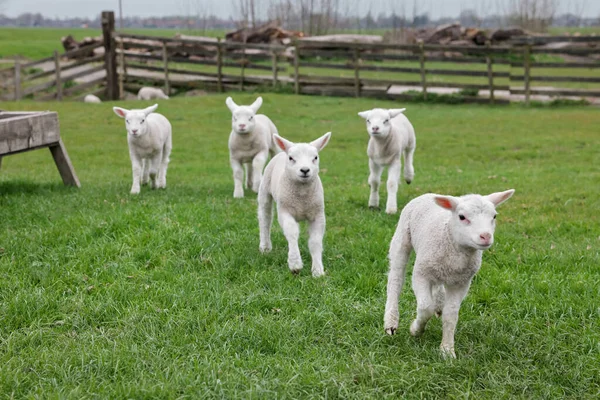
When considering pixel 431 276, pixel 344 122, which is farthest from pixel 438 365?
pixel 344 122

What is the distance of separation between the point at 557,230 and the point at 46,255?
532cm

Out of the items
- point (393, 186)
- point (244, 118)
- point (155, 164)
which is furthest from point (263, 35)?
point (393, 186)

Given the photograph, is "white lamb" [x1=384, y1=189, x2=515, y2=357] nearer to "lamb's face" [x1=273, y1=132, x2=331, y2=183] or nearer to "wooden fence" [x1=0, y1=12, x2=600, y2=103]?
"lamb's face" [x1=273, y1=132, x2=331, y2=183]

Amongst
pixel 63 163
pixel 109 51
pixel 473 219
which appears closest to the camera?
pixel 473 219

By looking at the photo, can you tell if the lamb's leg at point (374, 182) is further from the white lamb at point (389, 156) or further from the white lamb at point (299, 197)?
the white lamb at point (299, 197)

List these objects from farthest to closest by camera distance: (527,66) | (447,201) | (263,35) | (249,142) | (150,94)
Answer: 1. (263,35)
2. (150,94)
3. (527,66)
4. (249,142)
5. (447,201)

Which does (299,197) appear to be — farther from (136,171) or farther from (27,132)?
(27,132)

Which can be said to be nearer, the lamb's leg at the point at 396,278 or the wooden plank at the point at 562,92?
the lamb's leg at the point at 396,278

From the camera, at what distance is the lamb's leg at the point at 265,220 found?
648 cm

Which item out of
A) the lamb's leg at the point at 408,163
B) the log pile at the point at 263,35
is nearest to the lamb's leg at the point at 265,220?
the lamb's leg at the point at 408,163

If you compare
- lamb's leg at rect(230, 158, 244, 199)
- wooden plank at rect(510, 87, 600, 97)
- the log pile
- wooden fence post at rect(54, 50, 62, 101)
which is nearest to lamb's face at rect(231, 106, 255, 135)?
lamb's leg at rect(230, 158, 244, 199)

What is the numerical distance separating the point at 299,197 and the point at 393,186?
2748 mm

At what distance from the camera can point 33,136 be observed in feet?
29.0

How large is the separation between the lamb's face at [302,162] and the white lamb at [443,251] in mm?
1314
